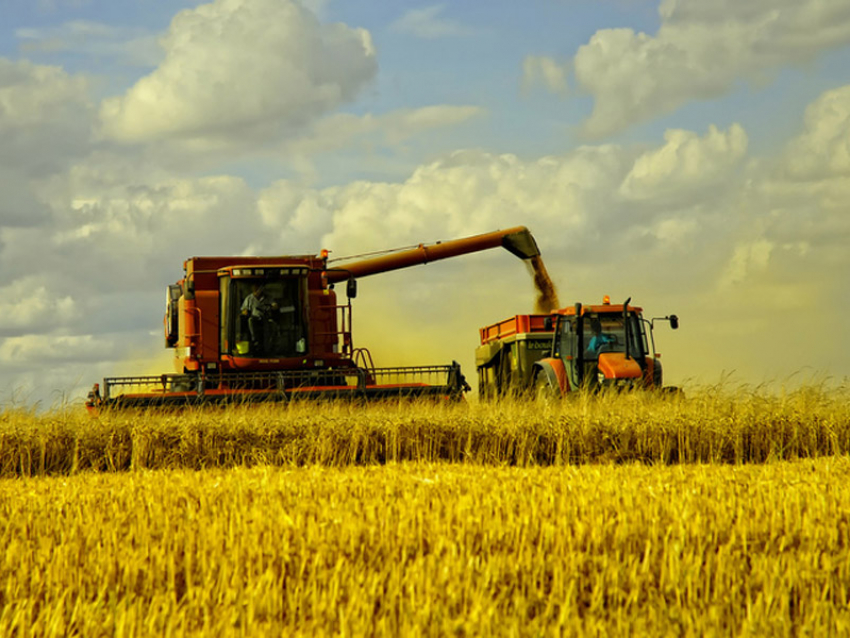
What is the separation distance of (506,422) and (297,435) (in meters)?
2.22

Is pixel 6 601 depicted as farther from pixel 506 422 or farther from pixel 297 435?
pixel 506 422

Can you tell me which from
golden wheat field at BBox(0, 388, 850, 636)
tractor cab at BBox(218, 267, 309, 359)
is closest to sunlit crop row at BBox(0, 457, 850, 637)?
golden wheat field at BBox(0, 388, 850, 636)

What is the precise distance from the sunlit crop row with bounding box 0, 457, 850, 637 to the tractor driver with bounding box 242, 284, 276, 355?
7362 millimetres

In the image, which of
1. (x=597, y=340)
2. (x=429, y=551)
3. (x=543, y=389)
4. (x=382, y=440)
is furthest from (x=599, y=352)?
(x=429, y=551)

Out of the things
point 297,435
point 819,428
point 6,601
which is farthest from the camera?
point 819,428

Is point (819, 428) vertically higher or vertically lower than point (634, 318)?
lower

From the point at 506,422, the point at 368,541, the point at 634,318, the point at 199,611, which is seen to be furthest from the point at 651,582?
the point at 634,318

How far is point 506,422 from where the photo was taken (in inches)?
435

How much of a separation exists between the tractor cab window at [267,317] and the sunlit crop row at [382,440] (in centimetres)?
340

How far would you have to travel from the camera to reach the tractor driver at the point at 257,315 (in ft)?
48.9

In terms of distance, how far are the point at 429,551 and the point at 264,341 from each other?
10028mm

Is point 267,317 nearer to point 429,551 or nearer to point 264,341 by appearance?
point 264,341

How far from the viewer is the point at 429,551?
527 cm

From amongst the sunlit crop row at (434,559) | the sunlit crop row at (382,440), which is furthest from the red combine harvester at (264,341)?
the sunlit crop row at (434,559)
